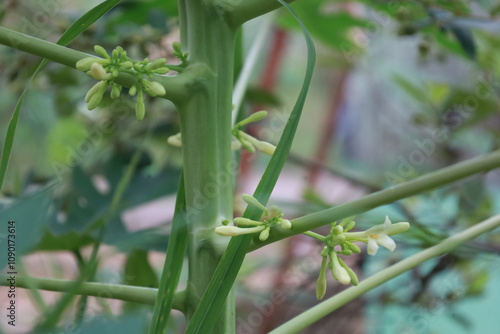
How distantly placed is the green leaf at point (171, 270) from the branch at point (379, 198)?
0.13 ft

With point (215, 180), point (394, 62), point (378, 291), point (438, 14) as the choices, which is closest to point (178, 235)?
point (215, 180)

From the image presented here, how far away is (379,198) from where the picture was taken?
0.96 feet

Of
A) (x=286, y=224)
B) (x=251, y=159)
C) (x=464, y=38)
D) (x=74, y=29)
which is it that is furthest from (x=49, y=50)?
(x=251, y=159)

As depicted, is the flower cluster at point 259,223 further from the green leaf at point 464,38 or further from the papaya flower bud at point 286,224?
the green leaf at point 464,38

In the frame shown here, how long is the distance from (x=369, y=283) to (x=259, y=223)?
98 millimetres

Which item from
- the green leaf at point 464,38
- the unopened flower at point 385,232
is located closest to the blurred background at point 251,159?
the green leaf at point 464,38

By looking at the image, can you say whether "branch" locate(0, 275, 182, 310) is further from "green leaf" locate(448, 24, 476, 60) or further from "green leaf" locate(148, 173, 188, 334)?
"green leaf" locate(448, 24, 476, 60)

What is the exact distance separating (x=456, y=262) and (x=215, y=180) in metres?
0.59

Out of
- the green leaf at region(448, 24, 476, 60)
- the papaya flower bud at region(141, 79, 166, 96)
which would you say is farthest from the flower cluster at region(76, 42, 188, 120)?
the green leaf at region(448, 24, 476, 60)

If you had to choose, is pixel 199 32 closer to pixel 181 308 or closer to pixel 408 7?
pixel 181 308

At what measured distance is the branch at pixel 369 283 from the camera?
1.06ft

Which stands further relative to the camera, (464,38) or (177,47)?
(464,38)

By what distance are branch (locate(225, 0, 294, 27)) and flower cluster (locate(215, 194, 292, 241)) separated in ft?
0.30

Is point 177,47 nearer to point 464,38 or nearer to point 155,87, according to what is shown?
point 155,87
